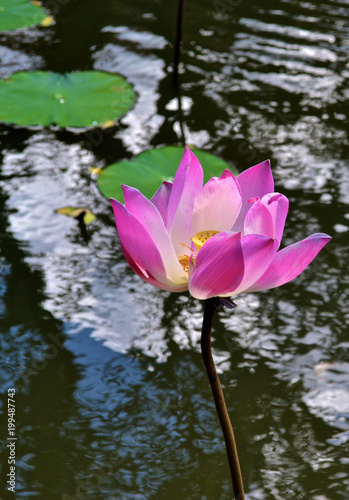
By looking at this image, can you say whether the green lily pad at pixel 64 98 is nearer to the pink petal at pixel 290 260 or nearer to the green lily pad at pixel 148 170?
the green lily pad at pixel 148 170

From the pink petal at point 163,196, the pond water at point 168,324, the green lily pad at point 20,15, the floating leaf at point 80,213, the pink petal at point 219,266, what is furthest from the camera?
the green lily pad at point 20,15

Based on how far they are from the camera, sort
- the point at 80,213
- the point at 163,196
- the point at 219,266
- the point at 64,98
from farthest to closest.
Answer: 1. the point at 64,98
2. the point at 80,213
3. the point at 163,196
4. the point at 219,266

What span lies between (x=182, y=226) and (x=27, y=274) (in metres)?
1.08

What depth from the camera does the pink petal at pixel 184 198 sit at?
1.00 metres

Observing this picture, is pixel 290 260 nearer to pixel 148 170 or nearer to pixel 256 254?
pixel 256 254

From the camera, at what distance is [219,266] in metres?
0.85

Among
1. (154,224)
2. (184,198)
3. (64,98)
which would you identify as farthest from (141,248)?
(64,98)

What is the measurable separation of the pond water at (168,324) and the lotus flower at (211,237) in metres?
0.70

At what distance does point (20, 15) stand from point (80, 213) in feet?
5.73

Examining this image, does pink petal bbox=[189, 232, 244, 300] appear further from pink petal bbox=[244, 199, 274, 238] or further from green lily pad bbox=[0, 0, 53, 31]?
green lily pad bbox=[0, 0, 53, 31]

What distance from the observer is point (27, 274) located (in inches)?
77.1

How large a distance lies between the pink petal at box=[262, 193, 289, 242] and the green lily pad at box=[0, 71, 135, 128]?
172 cm

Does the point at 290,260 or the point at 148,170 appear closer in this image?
the point at 290,260

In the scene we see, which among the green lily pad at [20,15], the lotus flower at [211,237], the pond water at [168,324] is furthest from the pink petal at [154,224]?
the green lily pad at [20,15]
